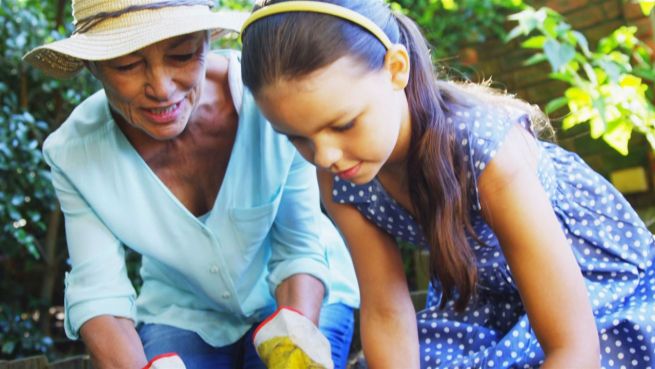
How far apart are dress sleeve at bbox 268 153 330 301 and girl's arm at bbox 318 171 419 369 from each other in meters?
0.25

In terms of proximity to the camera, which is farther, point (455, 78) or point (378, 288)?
point (455, 78)

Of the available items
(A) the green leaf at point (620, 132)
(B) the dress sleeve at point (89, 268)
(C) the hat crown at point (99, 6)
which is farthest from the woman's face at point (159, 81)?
(A) the green leaf at point (620, 132)

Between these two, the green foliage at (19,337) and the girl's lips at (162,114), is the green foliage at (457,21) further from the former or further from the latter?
the girl's lips at (162,114)

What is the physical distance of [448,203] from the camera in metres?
1.82

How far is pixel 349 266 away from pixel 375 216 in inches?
20.0

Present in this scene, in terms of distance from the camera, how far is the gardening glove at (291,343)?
1897 mm

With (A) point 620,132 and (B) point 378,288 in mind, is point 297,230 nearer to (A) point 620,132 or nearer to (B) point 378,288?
(B) point 378,288

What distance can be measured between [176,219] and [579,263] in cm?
93

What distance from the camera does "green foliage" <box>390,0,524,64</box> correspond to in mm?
4090

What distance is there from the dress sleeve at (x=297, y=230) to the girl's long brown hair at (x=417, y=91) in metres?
0.44

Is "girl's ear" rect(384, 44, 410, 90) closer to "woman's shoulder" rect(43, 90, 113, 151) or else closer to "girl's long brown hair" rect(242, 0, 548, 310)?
"girl's long brown hair" rect(242, 0, 548, 310)

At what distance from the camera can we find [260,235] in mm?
2314

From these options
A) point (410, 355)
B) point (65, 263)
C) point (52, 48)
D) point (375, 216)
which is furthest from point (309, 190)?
point (65, 263)

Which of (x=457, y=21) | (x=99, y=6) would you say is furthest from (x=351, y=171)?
(x=457, y=21)
